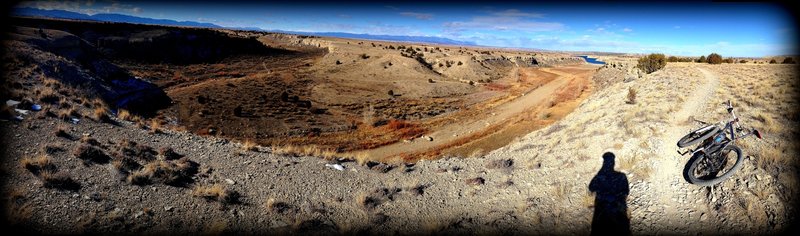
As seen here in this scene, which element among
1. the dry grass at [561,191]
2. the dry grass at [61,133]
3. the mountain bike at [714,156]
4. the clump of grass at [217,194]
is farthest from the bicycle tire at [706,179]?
the dry grass at [61,133]

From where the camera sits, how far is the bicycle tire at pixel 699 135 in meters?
7.82

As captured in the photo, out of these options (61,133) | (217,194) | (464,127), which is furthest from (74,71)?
(464,127)

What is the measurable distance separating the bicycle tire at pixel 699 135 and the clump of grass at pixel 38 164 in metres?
13.3

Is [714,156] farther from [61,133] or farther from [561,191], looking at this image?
[61,133]

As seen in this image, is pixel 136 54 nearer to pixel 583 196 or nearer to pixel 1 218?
pixel 1 218

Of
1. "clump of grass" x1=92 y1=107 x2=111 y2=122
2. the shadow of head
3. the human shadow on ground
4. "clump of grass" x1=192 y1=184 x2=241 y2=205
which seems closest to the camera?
the human shadow on ground

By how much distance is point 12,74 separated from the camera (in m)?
11.4

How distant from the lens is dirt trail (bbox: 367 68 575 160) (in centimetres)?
1878

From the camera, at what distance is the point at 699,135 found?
27.1 ft

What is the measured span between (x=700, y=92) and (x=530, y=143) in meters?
9.07

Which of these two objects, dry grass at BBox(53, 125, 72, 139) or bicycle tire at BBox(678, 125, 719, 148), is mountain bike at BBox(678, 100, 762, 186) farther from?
dry grass at BBox(53, 125, 72, 139)

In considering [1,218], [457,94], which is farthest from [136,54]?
[1,218]

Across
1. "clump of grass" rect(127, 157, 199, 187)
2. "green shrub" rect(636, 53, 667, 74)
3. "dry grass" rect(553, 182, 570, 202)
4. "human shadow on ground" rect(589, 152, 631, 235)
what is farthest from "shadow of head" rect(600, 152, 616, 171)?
"green shrub" rect(636, 53, 667, 74)

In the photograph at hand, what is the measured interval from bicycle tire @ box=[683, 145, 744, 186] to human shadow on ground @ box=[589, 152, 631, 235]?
1.18 m
